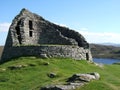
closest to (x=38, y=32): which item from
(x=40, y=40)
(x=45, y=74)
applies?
(x=40, y=40)

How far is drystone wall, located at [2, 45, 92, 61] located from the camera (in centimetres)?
4238

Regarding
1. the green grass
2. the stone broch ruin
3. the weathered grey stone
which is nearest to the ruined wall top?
the stone broch ruin

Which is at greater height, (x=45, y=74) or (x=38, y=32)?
(x=38, y=32)

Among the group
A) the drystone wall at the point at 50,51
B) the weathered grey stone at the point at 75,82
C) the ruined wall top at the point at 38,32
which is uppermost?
the ruined wall top at the point at 38,32

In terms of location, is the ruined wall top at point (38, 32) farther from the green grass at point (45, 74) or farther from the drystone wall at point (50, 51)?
the green grass at point (45, 74)

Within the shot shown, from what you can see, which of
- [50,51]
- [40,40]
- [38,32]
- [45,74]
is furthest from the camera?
[38,32]

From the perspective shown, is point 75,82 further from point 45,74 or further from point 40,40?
point 40,40

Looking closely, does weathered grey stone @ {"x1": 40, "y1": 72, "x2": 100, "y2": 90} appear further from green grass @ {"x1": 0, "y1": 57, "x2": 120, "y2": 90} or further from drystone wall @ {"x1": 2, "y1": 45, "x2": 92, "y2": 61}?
drystone wall @ {"x1": 2, "y1": 45, "x2": 92, "y2": 61}

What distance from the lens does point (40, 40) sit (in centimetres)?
5156

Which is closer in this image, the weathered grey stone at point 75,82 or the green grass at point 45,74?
the weathered grey stone at point 75,82

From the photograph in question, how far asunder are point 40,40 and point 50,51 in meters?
9.38

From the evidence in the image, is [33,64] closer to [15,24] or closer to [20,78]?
[20,78]

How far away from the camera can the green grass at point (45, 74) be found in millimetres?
30453

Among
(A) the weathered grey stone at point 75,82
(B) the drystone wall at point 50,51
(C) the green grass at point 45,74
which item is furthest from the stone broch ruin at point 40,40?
(A) the weathered grey stone at point 75,82
